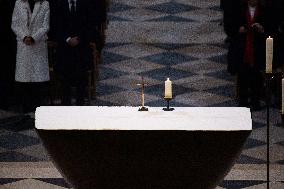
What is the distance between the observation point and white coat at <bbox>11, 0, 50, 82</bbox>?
1014cm

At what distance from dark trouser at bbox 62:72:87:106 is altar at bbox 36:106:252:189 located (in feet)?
12.1

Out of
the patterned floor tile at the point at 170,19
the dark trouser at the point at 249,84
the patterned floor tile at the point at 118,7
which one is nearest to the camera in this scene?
the dark trouser at the point at 249,84

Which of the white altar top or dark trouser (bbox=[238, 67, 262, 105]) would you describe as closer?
the white altar top

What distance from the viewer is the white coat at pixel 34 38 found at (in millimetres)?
10141

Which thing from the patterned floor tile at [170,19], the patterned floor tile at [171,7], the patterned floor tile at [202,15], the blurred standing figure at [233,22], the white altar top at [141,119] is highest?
the patterned floor tile at [171,7]

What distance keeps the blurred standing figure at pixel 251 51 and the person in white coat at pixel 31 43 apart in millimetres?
1945

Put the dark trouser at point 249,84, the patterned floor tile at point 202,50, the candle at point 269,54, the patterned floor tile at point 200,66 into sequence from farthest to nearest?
the patterned floor tile at point 202,50 → the patterned floor tile at point 200,66 → the dark trouser at point 249,84 → the candle at point 269,54

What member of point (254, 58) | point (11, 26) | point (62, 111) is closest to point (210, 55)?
point (254, 58)

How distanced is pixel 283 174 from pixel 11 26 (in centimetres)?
332

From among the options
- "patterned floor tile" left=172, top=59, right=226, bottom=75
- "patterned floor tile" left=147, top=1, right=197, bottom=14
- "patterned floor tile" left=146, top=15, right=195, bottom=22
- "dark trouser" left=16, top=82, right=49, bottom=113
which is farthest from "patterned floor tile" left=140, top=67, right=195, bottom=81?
"patterned floor tile" left=147, top=1, right=197, bottom=14

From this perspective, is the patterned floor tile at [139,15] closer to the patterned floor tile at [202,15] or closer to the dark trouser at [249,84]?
the patterned floor tile at [202,15]

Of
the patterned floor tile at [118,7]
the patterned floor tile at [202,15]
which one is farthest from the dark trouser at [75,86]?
the patterned floor tile at [118,7]

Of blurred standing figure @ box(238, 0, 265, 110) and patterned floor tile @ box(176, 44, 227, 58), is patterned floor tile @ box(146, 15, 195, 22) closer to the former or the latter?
patterned floor tile @ box(176, 44, 227, 58)

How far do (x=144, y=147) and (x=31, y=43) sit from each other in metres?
4.01
